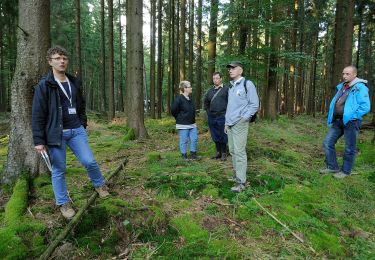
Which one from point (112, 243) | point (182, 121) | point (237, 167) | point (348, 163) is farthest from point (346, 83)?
point (112, 243)

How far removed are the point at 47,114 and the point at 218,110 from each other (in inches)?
169

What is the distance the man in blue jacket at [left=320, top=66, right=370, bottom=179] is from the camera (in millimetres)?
5922

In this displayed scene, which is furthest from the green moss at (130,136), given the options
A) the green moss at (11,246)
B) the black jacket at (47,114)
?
the green moss at (11,246)

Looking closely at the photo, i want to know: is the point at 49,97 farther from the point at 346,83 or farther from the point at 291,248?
the point at 346,83

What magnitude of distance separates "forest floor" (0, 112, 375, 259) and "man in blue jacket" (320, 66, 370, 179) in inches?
17.4

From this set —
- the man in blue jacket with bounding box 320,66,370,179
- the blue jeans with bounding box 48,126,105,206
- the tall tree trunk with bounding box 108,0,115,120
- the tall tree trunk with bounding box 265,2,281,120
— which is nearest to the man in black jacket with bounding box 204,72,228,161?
the man in blue jacket with bounding box 320,66,370,179

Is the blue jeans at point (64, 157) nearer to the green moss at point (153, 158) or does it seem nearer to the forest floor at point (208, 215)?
the forest floor at point (208, 215)

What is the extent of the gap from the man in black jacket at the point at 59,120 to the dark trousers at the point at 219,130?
12.2 ft

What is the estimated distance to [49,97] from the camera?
13.5ft

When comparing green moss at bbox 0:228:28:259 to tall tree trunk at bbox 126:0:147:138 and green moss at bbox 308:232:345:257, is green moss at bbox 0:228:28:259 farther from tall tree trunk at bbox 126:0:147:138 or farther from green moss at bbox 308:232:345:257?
tall tree trunk at bbox 126:0:147:138

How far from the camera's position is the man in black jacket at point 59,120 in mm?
4039

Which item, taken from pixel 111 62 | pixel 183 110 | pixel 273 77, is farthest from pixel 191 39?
pixel 183 110

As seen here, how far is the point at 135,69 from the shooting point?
1060 centimetres

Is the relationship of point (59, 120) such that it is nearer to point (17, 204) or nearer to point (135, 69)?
point (17, 204)
